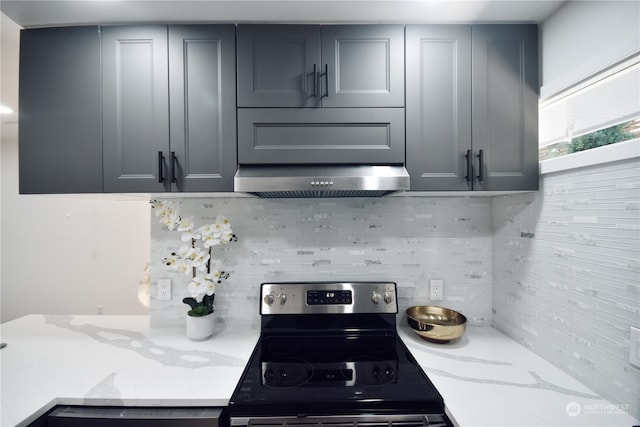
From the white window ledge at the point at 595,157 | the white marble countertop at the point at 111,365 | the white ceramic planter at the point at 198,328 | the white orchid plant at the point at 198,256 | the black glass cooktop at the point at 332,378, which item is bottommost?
the black glass cooktop at the point at 332,378

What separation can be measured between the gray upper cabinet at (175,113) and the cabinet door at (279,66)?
6cm

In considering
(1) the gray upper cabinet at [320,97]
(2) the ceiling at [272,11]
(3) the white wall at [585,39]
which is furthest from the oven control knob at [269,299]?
(3) the white wall at [585,39]

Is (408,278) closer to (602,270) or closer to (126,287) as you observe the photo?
(602,270)

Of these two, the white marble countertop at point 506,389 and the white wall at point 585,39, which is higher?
the white wall at point 585,39

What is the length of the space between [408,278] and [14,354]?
76.6 inches

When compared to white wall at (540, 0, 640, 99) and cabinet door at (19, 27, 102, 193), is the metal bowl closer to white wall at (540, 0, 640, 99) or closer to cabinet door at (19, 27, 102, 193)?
white wall at (540, 0, 640, 99)

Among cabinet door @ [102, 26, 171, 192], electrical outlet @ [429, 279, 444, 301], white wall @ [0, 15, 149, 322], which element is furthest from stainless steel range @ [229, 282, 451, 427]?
white wall @ [0, 15, 149, 322]

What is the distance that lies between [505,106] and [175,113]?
59.4 inches

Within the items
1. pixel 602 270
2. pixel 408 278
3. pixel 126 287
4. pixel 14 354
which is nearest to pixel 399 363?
pixel 408 278

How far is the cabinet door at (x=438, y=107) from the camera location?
4.13 ft

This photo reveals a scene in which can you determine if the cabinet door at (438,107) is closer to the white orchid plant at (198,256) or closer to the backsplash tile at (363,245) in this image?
the backsplash tile at (363,245)

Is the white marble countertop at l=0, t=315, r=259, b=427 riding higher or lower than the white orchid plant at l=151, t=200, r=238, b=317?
lower

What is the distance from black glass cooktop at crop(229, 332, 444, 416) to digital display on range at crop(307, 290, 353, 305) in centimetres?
17

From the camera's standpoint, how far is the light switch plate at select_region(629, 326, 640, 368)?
0.87m
